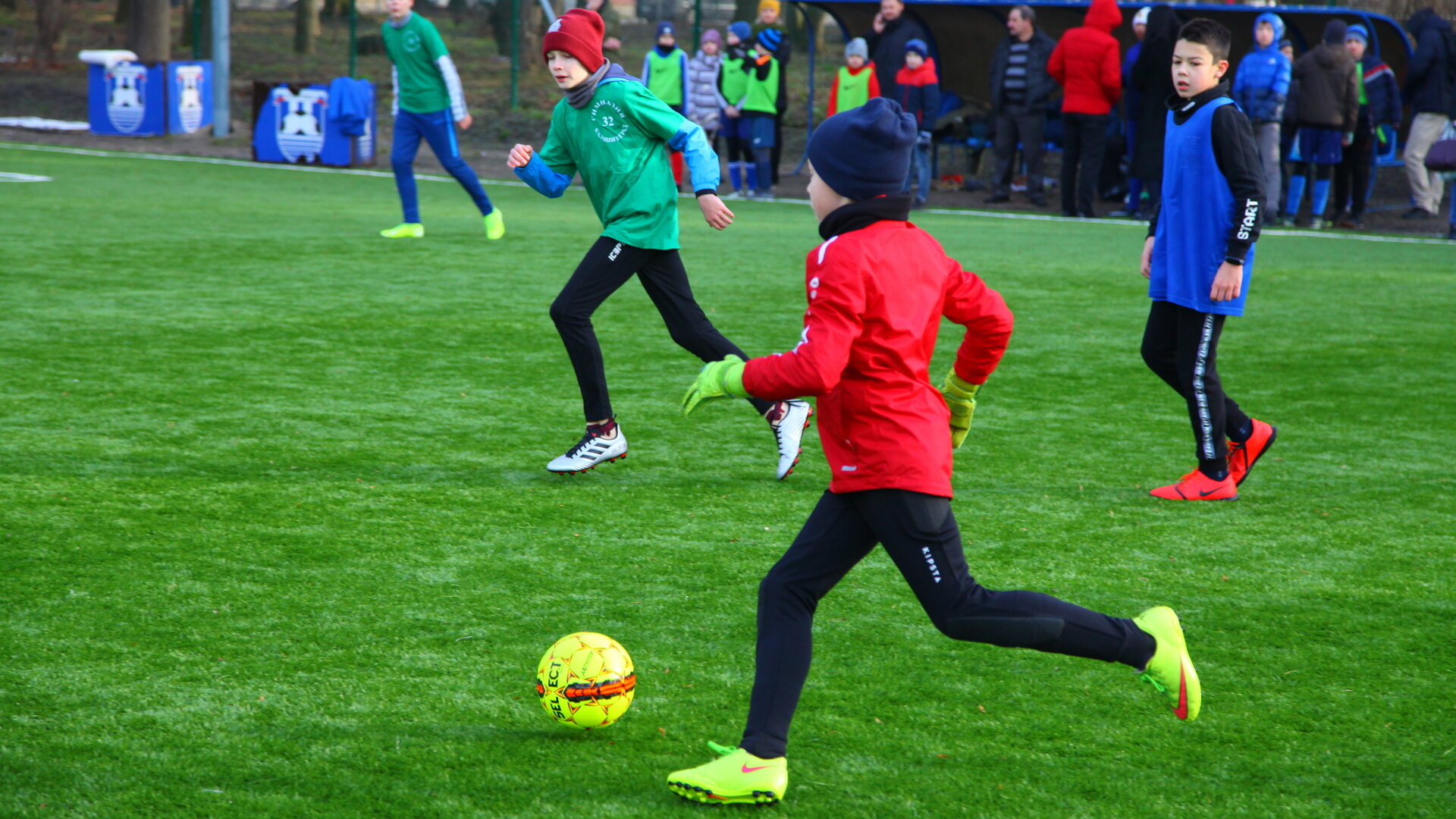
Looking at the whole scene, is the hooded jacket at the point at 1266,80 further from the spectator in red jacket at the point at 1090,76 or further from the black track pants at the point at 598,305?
the black track pants at the point at 598,305

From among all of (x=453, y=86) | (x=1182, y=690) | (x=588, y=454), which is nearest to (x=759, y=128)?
(x=453, y=86)

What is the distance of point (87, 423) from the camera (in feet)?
21.0

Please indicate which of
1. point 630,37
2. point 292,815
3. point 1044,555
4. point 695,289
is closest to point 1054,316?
point 695,289

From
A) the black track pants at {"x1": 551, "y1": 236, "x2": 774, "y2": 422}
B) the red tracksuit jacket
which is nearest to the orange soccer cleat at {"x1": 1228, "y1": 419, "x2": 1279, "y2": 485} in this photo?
the black track pants at {"x1": 551, "y1": 236, "x2": 774, "y2": 422}

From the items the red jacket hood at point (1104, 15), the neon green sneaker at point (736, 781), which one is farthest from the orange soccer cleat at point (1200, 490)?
the red jacket hood at point (1104, 15)

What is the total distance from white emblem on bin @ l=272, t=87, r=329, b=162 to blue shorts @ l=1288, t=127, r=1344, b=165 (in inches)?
543

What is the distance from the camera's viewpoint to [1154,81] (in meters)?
16.6

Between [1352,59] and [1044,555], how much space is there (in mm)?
13723

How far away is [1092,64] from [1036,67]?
1017mm

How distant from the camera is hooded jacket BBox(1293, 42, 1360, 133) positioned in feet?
54.1

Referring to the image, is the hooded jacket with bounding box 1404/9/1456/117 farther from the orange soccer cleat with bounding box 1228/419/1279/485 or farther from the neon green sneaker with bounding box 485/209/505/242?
the orange soccer cleat with bounding box 1228/419/1279/485

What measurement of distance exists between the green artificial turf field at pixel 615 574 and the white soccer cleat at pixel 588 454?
0.09m

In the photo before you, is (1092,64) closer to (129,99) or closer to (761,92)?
(761,92)

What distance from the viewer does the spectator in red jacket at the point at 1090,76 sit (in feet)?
55.7
